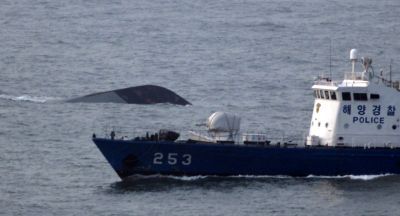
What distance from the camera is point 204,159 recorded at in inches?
4353

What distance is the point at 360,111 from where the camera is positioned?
368ft

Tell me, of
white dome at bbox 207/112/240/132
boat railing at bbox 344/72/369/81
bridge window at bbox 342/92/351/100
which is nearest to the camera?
white dome at bbox 207/112/240/132

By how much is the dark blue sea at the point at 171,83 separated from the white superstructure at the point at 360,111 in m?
2.20

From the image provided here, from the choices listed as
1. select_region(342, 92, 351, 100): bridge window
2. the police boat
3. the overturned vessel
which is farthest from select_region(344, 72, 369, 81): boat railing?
the overturned vessel

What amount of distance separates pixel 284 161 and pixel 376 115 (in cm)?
566

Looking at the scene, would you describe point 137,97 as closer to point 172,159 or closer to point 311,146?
point 172,159

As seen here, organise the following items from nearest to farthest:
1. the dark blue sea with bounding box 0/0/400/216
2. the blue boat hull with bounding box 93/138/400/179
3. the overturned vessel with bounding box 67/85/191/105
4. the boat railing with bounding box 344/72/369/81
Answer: the dark blue sea with bounding box 0/0/400/216 → the blue boat hull with bounding box 93/138/400/179 → the boat railing with bounding box 344/72/369/81 → the overturned vessel with bounding box 67/85/191/105

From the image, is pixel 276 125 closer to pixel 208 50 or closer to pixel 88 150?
pixel 88 150

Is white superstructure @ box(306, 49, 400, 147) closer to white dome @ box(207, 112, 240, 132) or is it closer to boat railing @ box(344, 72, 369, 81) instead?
boat railing @ box(344, 72, 369, 81)

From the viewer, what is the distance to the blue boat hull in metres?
110

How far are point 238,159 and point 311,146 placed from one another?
4013 millimetres

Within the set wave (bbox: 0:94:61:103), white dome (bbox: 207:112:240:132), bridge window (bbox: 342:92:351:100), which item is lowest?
wave (bbox: 0:94:61:103)

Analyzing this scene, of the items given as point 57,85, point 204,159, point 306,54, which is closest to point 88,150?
point 204,159

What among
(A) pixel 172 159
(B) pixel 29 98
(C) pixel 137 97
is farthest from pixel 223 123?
(B) pixel 29 98
